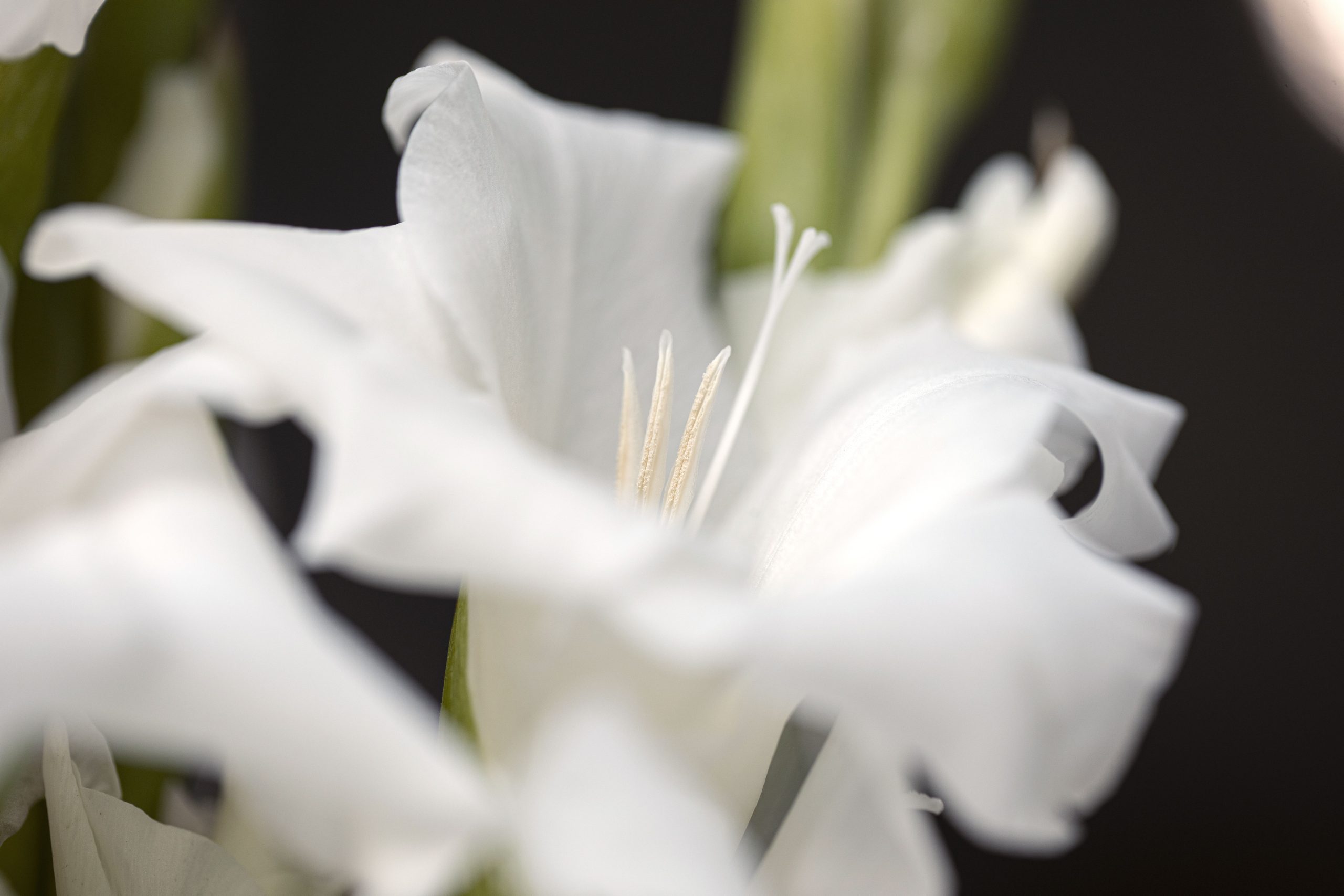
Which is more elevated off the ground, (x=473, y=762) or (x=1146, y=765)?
(x=473, y=762)

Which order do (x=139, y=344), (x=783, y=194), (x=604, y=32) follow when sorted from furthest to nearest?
(x=604, y=32) < (x=783, y=194) < (x=139, y=344)

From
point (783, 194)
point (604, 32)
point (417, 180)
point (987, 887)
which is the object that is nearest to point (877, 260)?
point (783, 194)

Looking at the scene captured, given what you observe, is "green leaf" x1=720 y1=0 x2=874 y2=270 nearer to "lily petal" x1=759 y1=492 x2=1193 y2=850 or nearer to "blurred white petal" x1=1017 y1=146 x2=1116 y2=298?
"blurred white petal" x1=1017 y1=146 x2=1116 y2=298

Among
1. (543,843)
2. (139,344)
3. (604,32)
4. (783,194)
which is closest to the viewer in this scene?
(543,843)

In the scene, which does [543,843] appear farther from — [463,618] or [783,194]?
[783,194]

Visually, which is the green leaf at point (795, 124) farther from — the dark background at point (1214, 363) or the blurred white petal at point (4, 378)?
the dark background at point (1214, 363)

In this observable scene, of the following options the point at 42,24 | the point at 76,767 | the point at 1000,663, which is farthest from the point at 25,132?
the point at 1000,663

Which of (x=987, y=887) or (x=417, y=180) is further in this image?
(x=987, y=887)
